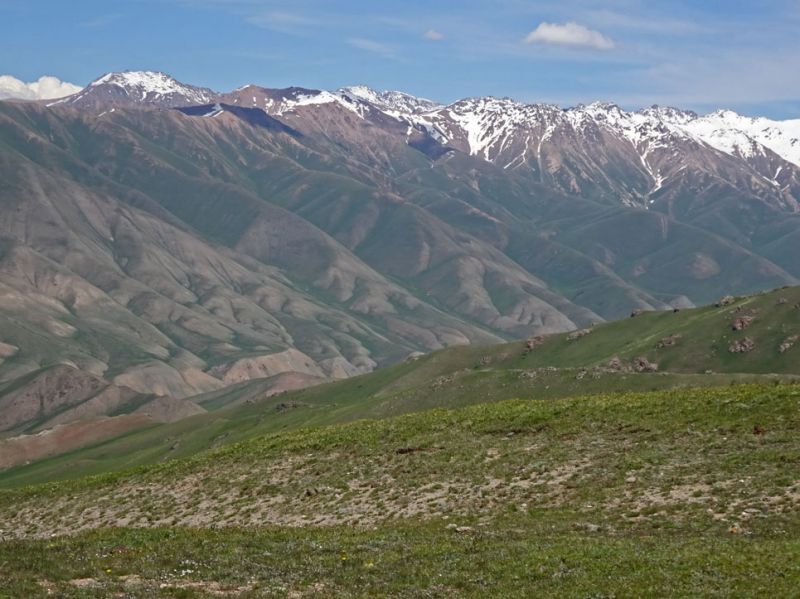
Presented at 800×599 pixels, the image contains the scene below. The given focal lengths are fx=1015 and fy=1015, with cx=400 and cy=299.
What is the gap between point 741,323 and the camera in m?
118

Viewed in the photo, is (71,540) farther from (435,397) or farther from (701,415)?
(435,397)

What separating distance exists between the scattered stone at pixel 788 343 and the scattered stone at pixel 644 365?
1361 cm

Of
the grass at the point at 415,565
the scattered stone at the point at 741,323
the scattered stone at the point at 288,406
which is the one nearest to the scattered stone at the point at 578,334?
the scattered stone at the point at 741,323

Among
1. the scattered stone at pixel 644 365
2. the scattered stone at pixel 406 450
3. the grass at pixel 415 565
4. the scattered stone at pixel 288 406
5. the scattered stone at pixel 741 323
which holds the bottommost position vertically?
the scattered stone at pixel 288 406

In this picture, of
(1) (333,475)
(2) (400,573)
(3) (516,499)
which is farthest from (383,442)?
(2) (400,573)

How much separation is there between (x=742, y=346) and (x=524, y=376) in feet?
120

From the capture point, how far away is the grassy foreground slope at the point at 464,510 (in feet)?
87.1

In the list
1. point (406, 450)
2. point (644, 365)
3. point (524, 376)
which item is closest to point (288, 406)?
point (524, 376)

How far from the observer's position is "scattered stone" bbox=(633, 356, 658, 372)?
113375mm

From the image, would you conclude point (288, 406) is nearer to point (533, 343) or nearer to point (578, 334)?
point (533, 343)

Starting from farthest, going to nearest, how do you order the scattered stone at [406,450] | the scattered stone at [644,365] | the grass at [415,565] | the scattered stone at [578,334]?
the scattered stone at [578,334]
the scattered stone at [644,365]
the scattered stone at [406,450]
the grass at [415,565]

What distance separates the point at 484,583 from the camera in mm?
26453

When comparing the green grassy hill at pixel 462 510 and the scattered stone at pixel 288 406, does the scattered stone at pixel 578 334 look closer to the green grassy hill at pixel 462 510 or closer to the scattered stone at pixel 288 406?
A: the scattered stone at pixel 288 406

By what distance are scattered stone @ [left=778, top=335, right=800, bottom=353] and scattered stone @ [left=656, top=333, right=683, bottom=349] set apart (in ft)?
37.7
